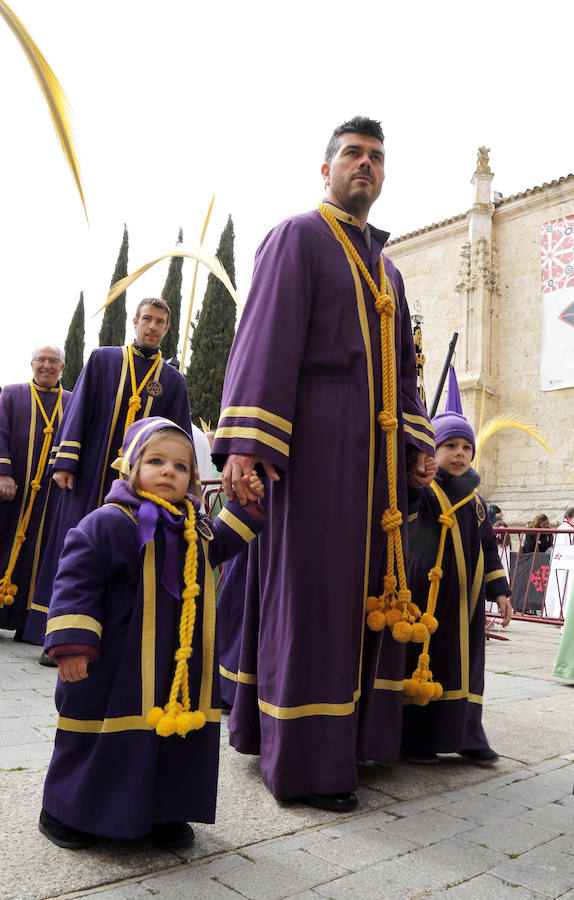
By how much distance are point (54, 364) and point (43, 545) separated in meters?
1.39

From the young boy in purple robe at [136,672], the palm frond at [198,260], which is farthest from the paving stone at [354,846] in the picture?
the palm frond at [198,260]

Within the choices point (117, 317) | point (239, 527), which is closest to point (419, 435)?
point (239, 527)

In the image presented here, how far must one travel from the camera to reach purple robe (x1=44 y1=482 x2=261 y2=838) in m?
1.98

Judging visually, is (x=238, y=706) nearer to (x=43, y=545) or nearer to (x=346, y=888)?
(x=346, y=888)

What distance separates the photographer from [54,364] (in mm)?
5914

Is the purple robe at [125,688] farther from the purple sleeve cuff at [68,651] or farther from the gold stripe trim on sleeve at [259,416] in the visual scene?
the gold stripe trim on sleeve at [259,416]

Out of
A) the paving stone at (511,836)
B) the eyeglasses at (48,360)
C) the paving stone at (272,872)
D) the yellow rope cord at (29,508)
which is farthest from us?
the eyeglasses at (48,360)

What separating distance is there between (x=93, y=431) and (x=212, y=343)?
72.7 ft

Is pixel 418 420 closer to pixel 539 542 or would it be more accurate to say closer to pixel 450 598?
pixel 450 598

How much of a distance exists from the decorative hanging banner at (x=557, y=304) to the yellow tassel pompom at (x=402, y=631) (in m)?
16.5

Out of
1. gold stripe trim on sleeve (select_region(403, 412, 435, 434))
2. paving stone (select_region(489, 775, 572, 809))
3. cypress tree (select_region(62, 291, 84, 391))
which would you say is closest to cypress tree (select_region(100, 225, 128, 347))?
cypress tree (select_region(62, 291, 84, 391))

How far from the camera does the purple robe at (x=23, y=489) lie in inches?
220

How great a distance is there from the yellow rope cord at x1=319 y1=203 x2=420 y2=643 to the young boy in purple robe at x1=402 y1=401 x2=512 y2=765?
35cm

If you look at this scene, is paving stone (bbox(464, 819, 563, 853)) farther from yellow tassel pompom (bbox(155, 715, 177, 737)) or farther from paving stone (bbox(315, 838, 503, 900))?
yellow tassel pompom (bbox(155, 715, 177, 737))
